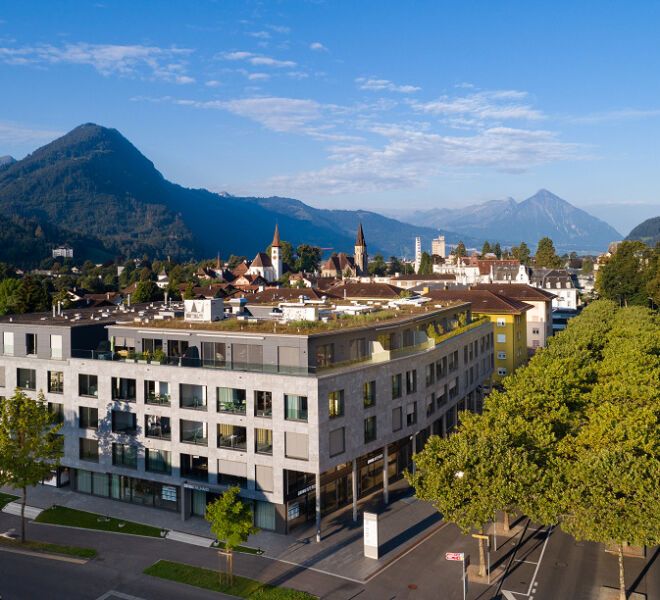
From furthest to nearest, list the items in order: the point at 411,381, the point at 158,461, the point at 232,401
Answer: the point at 411,381 → the point at 158,461 → the point at 232,401

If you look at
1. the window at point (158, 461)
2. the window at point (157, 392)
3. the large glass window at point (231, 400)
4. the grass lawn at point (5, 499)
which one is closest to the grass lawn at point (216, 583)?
the window at point (158, 461)

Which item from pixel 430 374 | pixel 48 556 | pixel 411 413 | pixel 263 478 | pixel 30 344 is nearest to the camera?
pixel 48 556

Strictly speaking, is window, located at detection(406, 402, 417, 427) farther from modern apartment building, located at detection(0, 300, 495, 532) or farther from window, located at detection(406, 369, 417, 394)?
window, located at detection(406, 369, 417, 394)

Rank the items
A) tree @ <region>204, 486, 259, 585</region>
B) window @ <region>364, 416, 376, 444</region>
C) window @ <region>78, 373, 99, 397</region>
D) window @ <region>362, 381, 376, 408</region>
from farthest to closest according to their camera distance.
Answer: window @ <region>78, 373, 99, 397</region>, window @ <region>364, 416, 376, 444</region>, window @ <region>362, 381, 376, 408</region>, tree @ <region>204, 486, 259, 585</region>

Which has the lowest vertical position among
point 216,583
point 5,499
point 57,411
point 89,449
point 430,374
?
point 5,499

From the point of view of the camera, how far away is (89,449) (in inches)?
1769

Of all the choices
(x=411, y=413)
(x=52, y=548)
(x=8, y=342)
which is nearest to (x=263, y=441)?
(x=411, y=413)

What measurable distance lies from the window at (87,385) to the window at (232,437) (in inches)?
467

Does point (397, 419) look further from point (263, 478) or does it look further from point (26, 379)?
point (26, 379)

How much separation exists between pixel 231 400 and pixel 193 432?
410cm

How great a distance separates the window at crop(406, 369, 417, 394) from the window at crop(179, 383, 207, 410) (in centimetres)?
1594

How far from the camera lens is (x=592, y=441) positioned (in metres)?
37.0

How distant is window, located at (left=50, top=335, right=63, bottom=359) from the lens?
46037mm

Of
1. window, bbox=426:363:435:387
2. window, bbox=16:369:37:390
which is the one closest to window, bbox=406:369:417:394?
window, bbox=426:363:435:387
